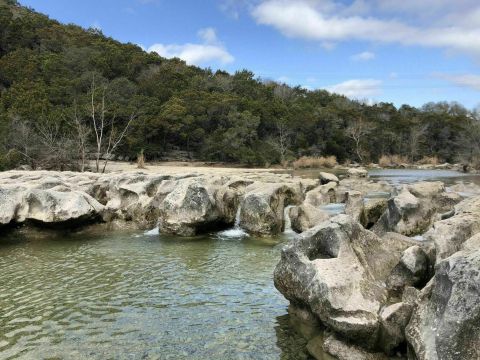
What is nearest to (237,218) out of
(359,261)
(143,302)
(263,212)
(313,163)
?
(263,212)

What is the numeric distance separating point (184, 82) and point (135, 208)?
161 feet

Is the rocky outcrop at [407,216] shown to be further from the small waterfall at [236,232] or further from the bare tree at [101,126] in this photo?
the bare tree at [101,126]

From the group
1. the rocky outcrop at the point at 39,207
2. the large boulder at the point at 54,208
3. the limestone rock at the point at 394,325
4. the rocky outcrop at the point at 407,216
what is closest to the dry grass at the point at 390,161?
the rocky outcrop at the point at 407,216

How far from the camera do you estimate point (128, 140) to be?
45844 mm

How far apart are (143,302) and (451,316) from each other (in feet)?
18.7

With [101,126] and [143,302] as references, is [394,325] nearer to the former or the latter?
[143,302]

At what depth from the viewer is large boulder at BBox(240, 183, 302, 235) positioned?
14812 mm

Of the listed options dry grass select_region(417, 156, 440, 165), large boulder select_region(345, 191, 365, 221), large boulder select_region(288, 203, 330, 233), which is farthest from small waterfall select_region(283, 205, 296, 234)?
dry grass select_region(417, 156, 440, 165)

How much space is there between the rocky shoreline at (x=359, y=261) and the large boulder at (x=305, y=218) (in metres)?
0.04

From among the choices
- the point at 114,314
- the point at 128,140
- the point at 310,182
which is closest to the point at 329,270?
the point at 114,314

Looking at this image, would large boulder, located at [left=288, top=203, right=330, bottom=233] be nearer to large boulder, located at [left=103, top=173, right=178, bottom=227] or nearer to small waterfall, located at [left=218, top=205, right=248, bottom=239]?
small waterfall, located at [left=218, top=205, right=248, bottom=239]

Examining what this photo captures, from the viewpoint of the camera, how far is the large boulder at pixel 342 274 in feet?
19.7

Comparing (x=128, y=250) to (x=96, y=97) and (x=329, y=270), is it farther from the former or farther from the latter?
(x=96, y=97)

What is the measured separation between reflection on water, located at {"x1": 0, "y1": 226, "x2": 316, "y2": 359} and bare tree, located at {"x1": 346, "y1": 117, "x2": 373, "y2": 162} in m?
52.3
